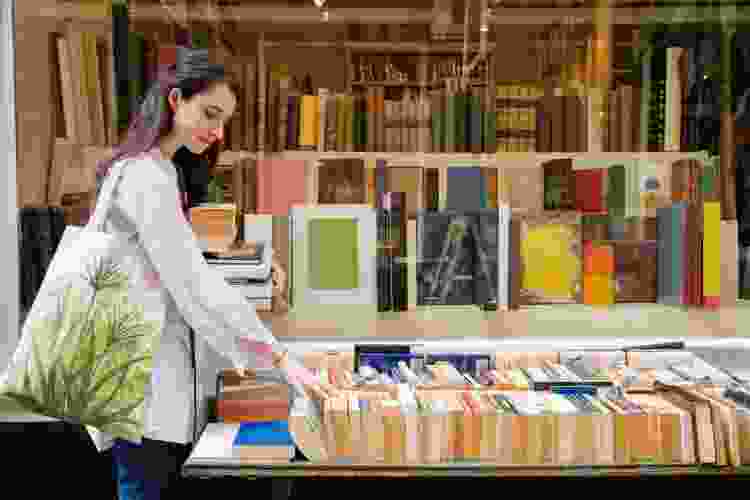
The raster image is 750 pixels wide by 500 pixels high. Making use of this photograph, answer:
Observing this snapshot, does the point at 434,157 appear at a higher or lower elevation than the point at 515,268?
higher

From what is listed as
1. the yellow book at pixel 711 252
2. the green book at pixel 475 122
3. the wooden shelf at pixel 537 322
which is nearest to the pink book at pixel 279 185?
the wooden shelf at pixel 537 322

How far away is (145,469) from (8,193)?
1.80 metres

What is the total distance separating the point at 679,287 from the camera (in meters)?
4.22

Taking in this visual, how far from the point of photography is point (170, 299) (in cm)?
259

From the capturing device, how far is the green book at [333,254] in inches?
162

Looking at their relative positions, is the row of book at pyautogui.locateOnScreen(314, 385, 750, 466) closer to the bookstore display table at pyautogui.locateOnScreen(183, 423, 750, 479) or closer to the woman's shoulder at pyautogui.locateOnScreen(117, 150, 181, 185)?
the bookstore display table at pyautogui.locateOnScreen(183, 423, 750, 479)

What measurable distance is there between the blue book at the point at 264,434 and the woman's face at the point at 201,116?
87 cm

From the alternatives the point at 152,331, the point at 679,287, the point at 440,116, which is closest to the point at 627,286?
the point at 679,287

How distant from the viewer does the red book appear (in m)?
4.16

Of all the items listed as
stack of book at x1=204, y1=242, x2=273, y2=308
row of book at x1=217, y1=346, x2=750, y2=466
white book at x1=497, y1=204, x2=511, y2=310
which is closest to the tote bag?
row of book at x1=217, y1=346, x2=750, y2=466

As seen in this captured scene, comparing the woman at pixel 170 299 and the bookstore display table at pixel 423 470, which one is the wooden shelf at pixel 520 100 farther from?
the bookstore display table at pixel 423 470

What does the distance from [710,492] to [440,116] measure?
6.37ft

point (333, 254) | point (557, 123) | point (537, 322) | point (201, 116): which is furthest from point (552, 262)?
point (201, 116)

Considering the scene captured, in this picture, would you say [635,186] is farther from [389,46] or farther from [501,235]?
[389,46]
